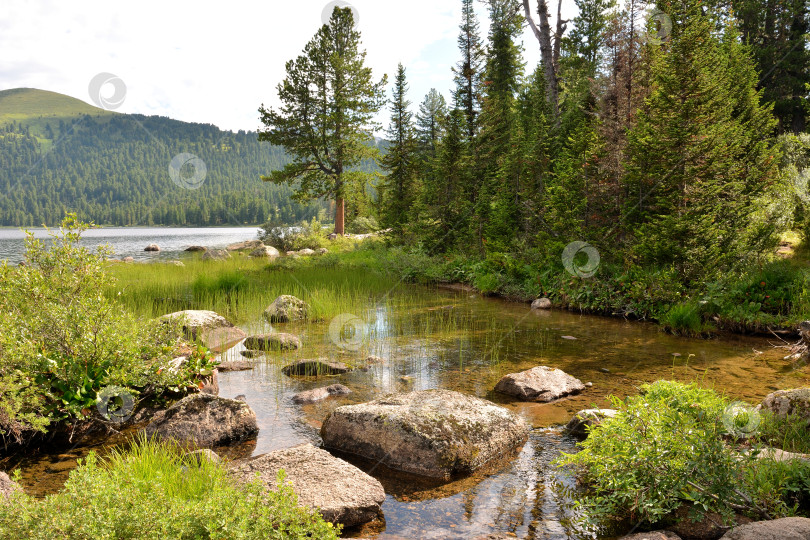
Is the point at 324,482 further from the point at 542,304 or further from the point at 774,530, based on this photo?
the point at 542,304

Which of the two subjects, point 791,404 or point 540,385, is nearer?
point 791,404

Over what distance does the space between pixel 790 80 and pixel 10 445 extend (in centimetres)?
4239

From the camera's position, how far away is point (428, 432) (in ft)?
16.6

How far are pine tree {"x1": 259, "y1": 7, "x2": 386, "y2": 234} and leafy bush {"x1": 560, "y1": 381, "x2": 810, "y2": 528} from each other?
32957 mm

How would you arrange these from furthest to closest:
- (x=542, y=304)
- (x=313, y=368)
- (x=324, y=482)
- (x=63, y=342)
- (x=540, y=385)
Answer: (x=542, y=304), (x=313, y=368), (x=540, y=385), (x=63, y=342), (x=324, y=482)

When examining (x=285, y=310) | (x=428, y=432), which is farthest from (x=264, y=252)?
(x=428, y=432)

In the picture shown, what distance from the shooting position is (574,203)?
15961 millimetres

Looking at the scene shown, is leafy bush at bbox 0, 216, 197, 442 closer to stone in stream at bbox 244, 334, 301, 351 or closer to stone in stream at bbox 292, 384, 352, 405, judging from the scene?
stone in stream at bbox 292, 384, 352, 405

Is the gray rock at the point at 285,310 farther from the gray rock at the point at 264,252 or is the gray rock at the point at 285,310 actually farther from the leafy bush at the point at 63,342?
the gray rock at the point at 264,252

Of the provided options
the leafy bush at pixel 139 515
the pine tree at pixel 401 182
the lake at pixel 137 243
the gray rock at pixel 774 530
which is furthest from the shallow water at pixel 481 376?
the pine tree at pixel 401 182

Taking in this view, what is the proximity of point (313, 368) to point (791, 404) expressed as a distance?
676 centimetres

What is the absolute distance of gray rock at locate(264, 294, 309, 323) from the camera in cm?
1255

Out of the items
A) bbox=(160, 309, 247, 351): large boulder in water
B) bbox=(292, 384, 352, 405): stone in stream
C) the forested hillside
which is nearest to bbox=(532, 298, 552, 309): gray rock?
bbox=(160, 309, 247, 351): large boulder in water

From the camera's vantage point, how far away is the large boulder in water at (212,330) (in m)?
9.84
